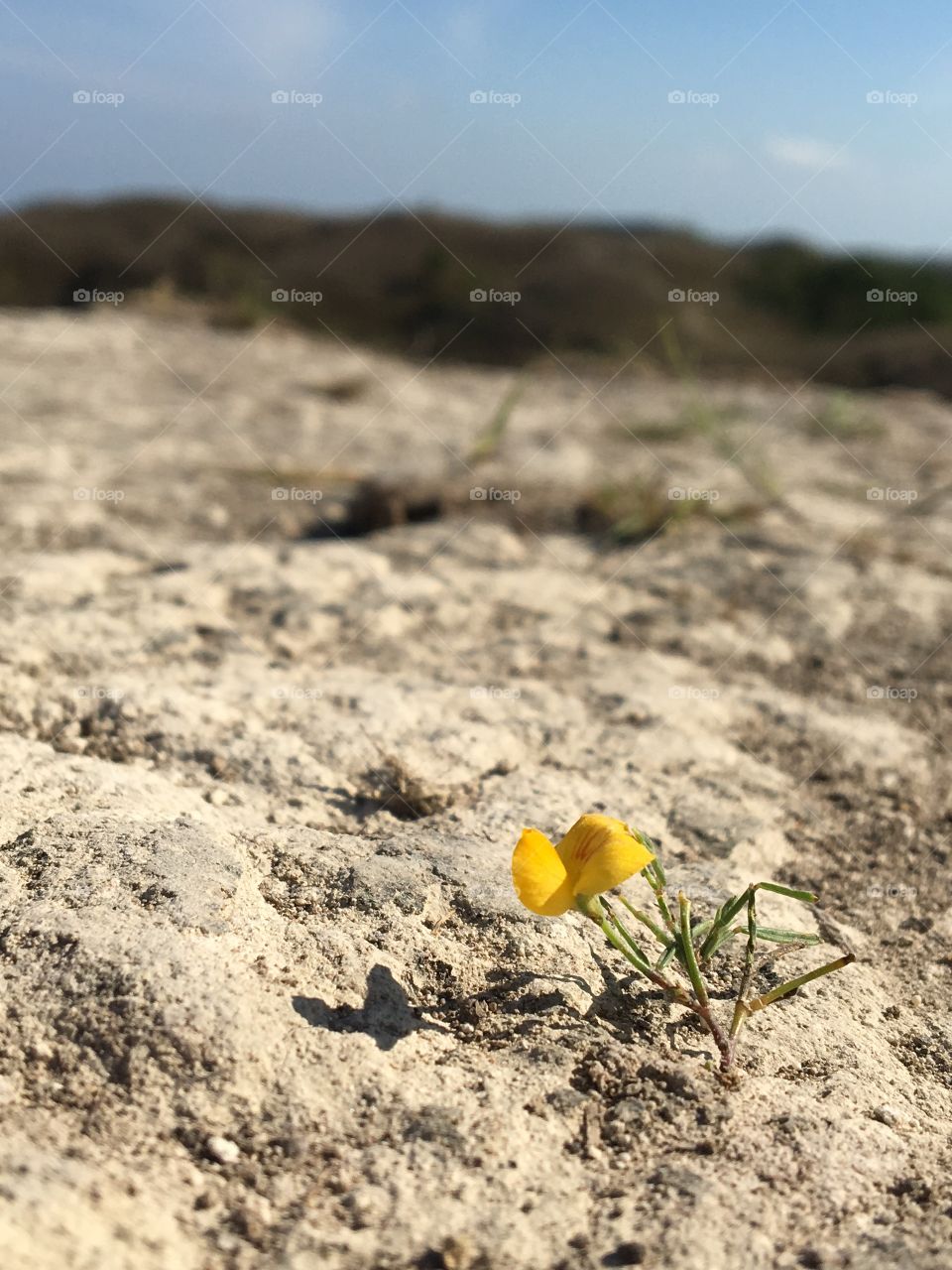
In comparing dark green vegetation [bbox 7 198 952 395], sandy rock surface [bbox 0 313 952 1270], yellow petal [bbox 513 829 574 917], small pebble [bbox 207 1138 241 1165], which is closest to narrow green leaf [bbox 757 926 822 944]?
sandy rock surface [bbox 0 313 952 1270]

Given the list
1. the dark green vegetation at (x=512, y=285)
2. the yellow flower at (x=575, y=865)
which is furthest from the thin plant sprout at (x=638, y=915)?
the dark green vegetation at (x=512, y=285)

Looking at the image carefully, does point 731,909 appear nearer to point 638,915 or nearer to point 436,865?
point 638,915

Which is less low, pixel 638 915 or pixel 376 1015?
pixel 638 915

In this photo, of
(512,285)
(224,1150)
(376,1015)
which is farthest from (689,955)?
(512,285)

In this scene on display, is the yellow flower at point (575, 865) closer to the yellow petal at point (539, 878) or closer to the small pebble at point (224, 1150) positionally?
the yellow petal at point (539, 878)

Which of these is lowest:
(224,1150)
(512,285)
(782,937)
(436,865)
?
(224,1150)

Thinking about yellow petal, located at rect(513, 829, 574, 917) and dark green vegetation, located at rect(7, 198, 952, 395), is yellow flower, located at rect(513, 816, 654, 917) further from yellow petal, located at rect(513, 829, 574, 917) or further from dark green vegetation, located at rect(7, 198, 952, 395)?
dark green vegetation, located at rect(7, 198, 952, 395)
